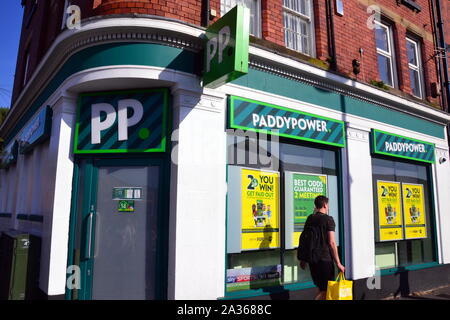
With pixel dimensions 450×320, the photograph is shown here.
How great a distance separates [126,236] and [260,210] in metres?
2.24

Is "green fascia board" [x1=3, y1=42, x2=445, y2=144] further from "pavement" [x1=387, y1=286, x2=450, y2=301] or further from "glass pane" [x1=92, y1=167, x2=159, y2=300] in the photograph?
"pavement" [x1=387, y1=286, x2=450, y2=301]

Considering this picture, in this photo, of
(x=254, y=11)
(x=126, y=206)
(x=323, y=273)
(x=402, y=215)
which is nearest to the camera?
(x=323, y=273)

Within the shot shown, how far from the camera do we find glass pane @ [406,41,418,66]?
9625 mm

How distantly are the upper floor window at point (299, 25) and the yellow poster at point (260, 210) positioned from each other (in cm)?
302

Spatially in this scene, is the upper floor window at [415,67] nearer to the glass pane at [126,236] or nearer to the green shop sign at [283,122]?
the green shop sign at [283,122]

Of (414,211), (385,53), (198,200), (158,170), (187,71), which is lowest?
(414,211)

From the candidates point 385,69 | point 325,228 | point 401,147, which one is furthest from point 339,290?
point 385,69

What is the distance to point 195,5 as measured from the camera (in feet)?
17.8

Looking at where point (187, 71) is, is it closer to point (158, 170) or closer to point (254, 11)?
point (158, 170)

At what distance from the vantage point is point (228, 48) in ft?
14.4

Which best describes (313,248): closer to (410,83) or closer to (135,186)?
(135,186)

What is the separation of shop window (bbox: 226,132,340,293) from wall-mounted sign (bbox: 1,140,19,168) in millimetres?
7134
